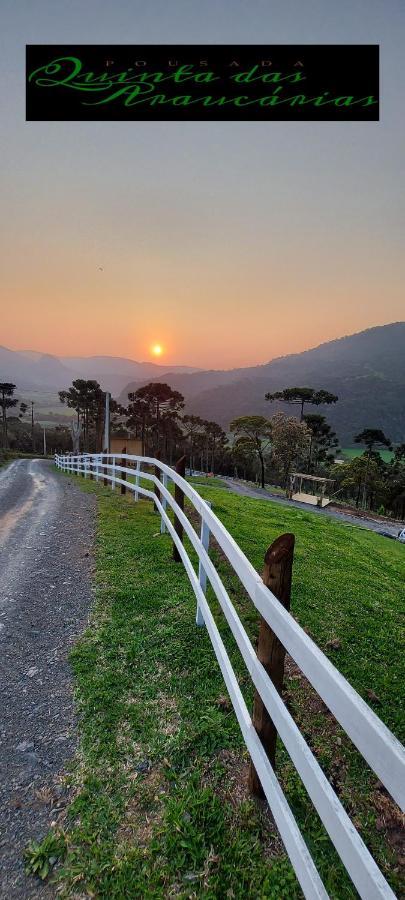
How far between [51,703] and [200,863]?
5.09 feet

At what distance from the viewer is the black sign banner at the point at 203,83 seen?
8570mm

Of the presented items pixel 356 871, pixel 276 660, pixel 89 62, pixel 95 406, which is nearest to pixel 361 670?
pixel 276 660

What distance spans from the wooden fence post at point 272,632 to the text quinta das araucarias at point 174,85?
10672 millimetres

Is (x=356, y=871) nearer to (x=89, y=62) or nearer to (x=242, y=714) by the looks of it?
(x=242, y=714)

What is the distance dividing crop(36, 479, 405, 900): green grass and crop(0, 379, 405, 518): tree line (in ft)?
101

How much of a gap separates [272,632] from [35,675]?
239 centimetres

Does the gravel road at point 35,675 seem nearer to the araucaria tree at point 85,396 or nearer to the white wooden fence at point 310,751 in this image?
the white wooden fence at point 310,751

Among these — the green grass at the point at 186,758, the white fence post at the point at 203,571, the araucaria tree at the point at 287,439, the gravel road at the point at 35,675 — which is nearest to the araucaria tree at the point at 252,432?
the araucaria tree at the point at 287,439

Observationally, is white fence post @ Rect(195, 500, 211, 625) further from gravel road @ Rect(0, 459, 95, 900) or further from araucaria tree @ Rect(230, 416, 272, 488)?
araucaria tree @ Rect(230, 416, 272, 488)

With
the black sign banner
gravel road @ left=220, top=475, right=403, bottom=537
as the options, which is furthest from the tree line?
the black sign banner

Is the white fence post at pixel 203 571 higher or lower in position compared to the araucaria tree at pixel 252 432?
lower

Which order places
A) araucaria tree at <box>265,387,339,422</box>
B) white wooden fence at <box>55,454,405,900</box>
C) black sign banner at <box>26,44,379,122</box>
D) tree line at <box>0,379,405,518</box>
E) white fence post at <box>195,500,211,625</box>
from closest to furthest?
white wooden fence at <box>55,454,405,900</box> < white fence post at <box>195,500,211,625</box> < black sign banner at <box>26,44,379,122</box> < tree line at <box>0,379,405,518</box> < araucaria tree at <box>265,387,339,422</box>

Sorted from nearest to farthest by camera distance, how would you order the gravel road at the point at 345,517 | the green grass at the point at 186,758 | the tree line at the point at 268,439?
the green grass at the point at 186,758
the gravel road at the point at 345,517
the tree line at the point at 268,439

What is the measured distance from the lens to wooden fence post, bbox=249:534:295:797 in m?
1.95
